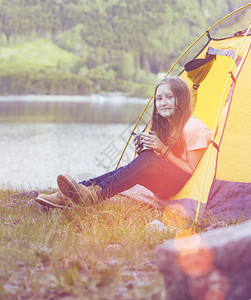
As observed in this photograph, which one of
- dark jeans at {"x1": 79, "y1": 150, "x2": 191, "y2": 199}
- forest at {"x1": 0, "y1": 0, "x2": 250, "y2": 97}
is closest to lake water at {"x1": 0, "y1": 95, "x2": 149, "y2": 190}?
dark jeans at {"x1": 79, "y1": 150, "x2": 191, "y2": 199}

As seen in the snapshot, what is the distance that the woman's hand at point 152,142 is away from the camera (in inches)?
140

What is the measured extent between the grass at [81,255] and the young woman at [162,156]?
167mm

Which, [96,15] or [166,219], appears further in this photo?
[96,15]

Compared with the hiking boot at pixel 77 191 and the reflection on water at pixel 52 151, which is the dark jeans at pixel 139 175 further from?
the reflection on water at pixel 52 151

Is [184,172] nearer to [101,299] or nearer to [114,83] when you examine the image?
[101,299]

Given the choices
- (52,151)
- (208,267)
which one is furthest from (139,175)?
(52,151)

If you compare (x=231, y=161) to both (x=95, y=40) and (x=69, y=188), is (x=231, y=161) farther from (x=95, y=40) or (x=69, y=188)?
(x=95, y=40)

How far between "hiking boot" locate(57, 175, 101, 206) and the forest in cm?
7207

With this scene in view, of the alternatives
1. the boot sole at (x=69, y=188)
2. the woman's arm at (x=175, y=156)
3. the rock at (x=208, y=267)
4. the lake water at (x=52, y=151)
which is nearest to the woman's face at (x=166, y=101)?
the woman's arm at (x=175, y=156)

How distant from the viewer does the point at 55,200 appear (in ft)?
11.4

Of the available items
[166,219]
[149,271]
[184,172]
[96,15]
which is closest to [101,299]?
[149,271]

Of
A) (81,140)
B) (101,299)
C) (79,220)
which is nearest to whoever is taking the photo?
(101,299)

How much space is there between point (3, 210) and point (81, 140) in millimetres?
22935

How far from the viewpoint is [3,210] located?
392 cm
